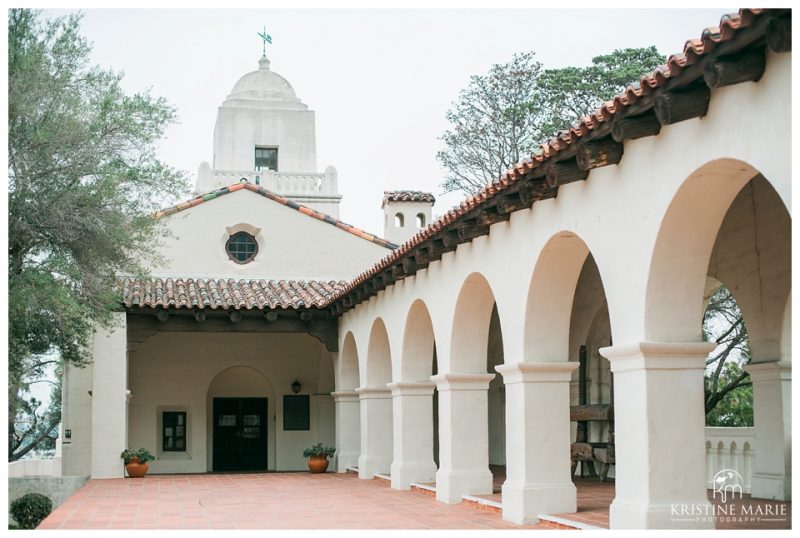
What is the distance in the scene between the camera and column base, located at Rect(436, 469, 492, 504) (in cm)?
1419

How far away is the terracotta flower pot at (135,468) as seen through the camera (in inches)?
826

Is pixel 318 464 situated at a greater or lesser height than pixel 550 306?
lesser

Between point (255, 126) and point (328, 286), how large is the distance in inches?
571

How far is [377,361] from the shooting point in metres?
19.9

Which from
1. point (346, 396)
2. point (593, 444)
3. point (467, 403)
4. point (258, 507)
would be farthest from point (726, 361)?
point (258, 507)

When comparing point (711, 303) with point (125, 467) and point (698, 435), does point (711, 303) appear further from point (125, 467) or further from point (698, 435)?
point (698, 435)

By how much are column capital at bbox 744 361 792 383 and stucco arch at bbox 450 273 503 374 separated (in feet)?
11.4

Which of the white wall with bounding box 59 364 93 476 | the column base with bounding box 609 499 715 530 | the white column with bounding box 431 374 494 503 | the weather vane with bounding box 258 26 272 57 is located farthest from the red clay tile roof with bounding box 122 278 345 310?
the weather vane with bounding box 258 26 272 57

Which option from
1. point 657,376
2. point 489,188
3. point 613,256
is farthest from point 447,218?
point 657,376

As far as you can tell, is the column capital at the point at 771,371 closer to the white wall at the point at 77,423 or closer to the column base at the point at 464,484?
the column base at the point at 464,484

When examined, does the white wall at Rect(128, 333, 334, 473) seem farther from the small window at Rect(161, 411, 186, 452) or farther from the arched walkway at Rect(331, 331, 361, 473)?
the arched walkway at Rect(331, 331, 361, 473)

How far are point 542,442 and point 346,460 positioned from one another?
37.5 ft

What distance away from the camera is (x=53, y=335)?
14234 millimetres

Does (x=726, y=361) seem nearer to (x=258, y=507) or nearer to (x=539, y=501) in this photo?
(x=258, y=507)
